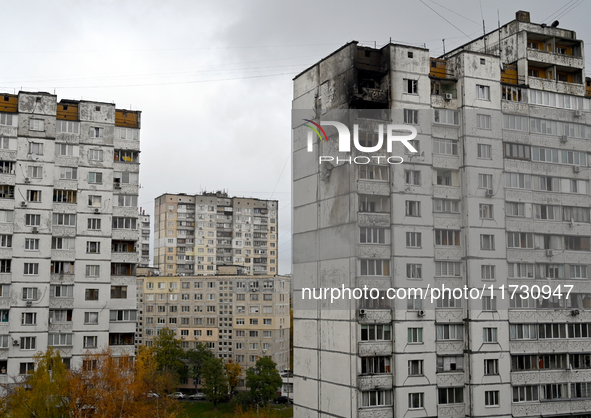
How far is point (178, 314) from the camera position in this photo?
3974 inches

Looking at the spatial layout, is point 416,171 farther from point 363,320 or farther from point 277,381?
point 277,381

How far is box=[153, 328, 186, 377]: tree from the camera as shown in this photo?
8900 cm

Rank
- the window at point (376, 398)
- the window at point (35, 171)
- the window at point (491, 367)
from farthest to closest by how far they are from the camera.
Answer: the window at point (35, 171)
the window at point (491, 367)
the window at point (376, 398)

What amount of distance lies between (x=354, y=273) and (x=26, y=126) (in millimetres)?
30509

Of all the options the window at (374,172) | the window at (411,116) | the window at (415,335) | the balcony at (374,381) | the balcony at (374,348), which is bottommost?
the balcony at (374,381)

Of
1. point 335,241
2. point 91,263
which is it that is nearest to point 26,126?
point 91,263

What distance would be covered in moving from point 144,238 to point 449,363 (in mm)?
110982

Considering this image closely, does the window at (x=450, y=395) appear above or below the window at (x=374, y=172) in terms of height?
below

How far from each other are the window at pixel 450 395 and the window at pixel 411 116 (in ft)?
62.9

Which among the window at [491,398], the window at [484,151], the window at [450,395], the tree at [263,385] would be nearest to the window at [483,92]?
the window at [484,151]

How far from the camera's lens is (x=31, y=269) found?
52344mm

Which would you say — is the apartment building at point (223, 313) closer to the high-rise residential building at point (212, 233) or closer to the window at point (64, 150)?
the high-rise residential building at point (212, 233)

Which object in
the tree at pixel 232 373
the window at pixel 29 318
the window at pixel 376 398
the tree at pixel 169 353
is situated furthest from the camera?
the tree at pixel 169 353

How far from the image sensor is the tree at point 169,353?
89000 mm
